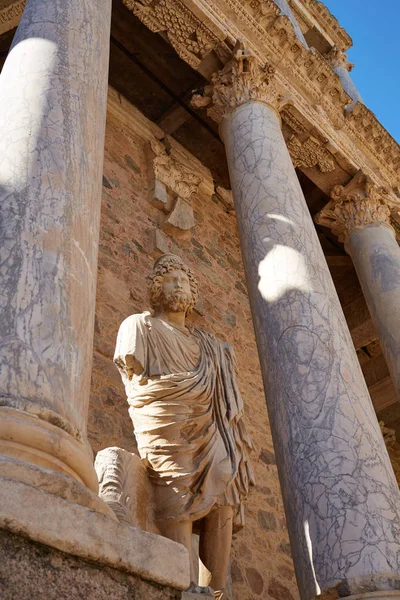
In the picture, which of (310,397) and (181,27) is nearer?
(310,397)

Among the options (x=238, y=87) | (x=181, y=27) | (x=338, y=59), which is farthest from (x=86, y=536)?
(x=338, y=59)

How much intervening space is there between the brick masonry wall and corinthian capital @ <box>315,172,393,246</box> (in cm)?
151

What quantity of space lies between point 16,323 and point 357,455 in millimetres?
2220

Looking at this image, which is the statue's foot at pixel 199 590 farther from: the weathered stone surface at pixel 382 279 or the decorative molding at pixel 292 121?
the decorative molding at pixel 292 121

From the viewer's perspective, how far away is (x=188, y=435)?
3.64 m

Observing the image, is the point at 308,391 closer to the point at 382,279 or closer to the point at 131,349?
the point at 131,349

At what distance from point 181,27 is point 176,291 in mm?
3598

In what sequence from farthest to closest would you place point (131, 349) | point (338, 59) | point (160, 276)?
1. point (338, 59)
2. point (160, 276)
3. point (131, 349)

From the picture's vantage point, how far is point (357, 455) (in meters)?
3.71

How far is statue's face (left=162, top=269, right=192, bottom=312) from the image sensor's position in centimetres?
431

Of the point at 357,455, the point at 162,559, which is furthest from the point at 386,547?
the point at 162,559

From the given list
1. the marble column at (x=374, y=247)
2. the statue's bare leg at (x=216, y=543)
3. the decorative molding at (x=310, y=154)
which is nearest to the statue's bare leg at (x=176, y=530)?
the statue's bare leg at (x=216, y=543)

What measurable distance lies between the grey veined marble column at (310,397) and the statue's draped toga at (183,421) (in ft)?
1.09

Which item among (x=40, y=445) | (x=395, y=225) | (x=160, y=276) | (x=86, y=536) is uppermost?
(x=395, y=225)
